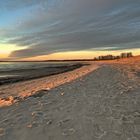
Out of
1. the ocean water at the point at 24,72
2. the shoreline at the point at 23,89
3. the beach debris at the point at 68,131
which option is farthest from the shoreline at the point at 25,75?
the beach debris at the point at 68,131

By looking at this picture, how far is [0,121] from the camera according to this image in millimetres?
7688

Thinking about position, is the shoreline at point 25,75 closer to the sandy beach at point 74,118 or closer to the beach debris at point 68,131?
the sandy beach at point 74,118

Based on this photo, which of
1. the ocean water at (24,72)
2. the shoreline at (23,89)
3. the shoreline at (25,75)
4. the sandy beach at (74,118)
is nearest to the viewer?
the sandy beach at (74,118)

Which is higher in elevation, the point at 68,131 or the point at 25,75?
the point at 68,131

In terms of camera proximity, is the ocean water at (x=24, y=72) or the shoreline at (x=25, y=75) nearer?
the shoreline at (x=25, y=75)

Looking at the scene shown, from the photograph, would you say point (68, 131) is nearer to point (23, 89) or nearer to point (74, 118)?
point (74, 118)

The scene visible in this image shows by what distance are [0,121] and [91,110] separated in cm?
300

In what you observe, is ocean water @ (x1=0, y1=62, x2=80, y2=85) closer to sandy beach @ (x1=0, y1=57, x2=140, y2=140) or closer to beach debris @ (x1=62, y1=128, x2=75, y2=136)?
sandy beach @ (x1=0, y1=57, x2=140, y2=140)

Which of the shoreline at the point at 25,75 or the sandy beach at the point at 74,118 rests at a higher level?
the sandy beach at the point at 74,118

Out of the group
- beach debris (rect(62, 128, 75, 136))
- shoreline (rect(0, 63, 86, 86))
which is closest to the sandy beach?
beach debris (rect(62, 128, 75, 136))

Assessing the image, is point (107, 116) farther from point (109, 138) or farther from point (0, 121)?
point (0, 121)

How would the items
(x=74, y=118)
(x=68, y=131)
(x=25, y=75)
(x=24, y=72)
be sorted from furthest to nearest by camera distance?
1. (x=24, y=72)
2. (x=25, y=75)
3. (x=74, y=118)
4. (x=68, y=131)

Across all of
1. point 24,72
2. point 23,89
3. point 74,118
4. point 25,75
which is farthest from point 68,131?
point 24,72

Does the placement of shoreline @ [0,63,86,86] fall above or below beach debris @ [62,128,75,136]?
below
